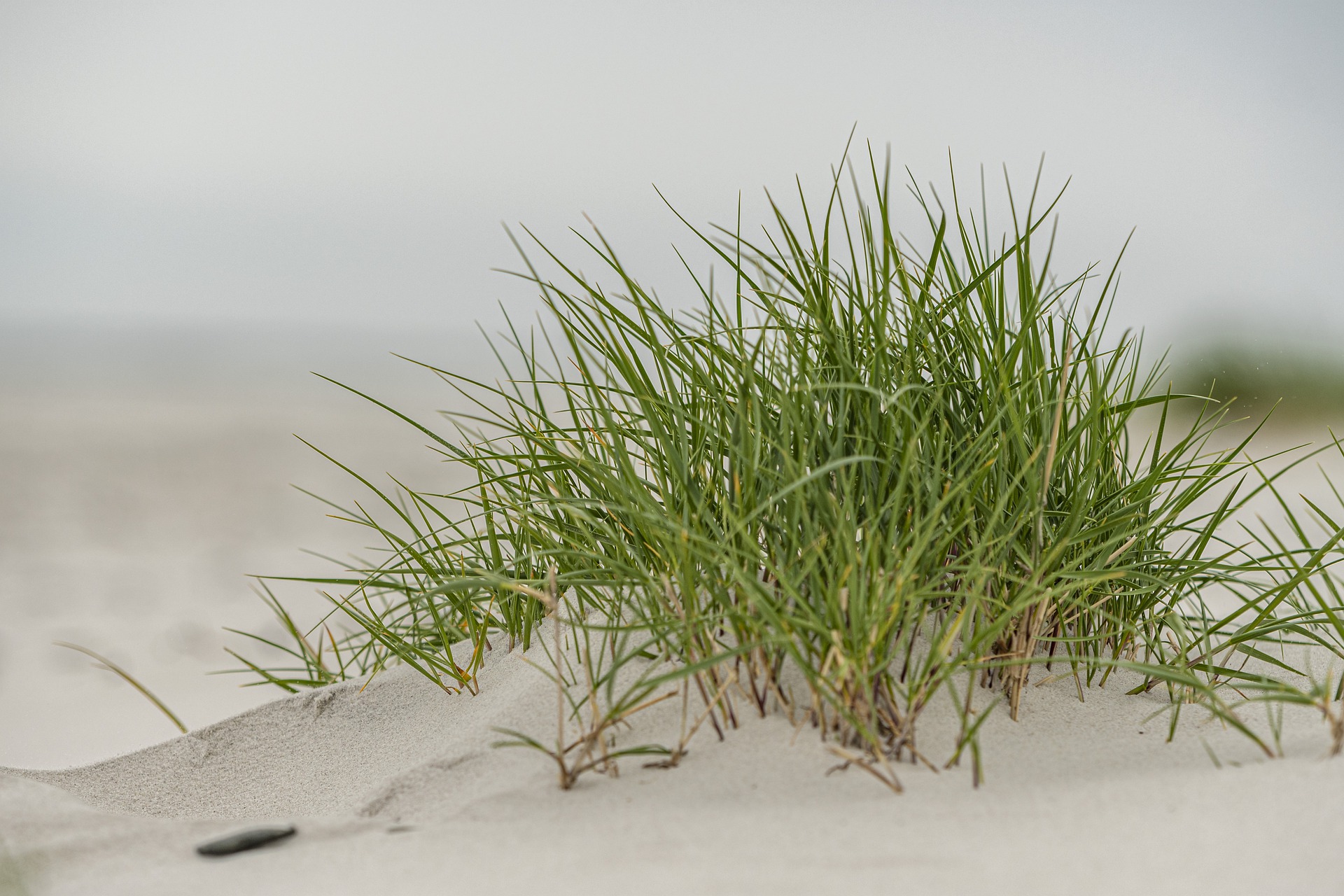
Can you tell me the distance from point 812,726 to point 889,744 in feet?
0.27

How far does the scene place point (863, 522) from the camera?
4.00 feet

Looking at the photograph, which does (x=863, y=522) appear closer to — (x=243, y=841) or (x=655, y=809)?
(x=655, y=809)

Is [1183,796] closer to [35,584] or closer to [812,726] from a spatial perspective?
[812,726]

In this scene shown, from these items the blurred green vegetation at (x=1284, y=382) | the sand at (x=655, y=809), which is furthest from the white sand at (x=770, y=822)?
the blurred green vegetation at (x=1284, y=382)

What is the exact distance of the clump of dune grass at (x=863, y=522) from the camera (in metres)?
1.03

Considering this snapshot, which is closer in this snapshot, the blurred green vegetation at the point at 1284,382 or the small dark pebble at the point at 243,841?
the small dark pebble at the point at 243,841

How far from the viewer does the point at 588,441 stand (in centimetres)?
154

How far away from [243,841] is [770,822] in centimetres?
53

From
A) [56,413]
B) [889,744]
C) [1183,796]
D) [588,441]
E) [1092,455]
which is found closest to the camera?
[1183,796]

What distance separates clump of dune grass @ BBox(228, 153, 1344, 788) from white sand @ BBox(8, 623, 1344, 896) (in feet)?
0.15

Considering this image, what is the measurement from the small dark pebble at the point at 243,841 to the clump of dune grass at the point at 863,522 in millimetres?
280

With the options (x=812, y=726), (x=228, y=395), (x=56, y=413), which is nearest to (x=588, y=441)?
(x=812, y=726)

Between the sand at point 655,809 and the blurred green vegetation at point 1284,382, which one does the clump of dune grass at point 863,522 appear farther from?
the blurred green vegetation at point 1284,382

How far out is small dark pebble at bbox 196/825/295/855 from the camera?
3.31 feet
